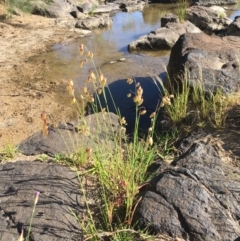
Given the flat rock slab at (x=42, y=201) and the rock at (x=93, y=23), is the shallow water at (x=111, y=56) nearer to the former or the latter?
the rock at (x=93, y=23)

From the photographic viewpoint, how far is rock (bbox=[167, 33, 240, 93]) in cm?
416

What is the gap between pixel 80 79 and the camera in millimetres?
6551

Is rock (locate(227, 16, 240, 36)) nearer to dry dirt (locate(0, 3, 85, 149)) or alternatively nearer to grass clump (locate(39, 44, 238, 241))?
dry dirt (locate(0, 3, 85, 149))

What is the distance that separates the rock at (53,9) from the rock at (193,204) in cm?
977

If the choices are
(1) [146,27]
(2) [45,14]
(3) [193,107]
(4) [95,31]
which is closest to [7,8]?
(2) [45,14]

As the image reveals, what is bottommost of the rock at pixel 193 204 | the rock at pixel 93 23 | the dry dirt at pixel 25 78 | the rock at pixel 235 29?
the rock at pixel 93 23

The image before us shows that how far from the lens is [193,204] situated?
237cm

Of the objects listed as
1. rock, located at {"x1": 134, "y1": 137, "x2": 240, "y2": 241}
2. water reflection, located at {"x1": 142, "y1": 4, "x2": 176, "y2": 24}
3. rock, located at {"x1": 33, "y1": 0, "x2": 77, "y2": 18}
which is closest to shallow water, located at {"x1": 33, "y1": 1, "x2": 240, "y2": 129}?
water reflection, located at {"x1": 142, "y1": 4, "x2": 176, "y2": 24}

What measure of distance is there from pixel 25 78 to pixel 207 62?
11.6 feet

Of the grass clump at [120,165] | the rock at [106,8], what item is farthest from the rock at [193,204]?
the rock at [106,8]

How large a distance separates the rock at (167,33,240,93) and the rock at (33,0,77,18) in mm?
7101

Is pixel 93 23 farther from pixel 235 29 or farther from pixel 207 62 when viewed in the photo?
pixel 207 62

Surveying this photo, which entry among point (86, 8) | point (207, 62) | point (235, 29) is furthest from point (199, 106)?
point (86, 8)

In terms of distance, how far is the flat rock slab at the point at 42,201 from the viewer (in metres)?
2.40
